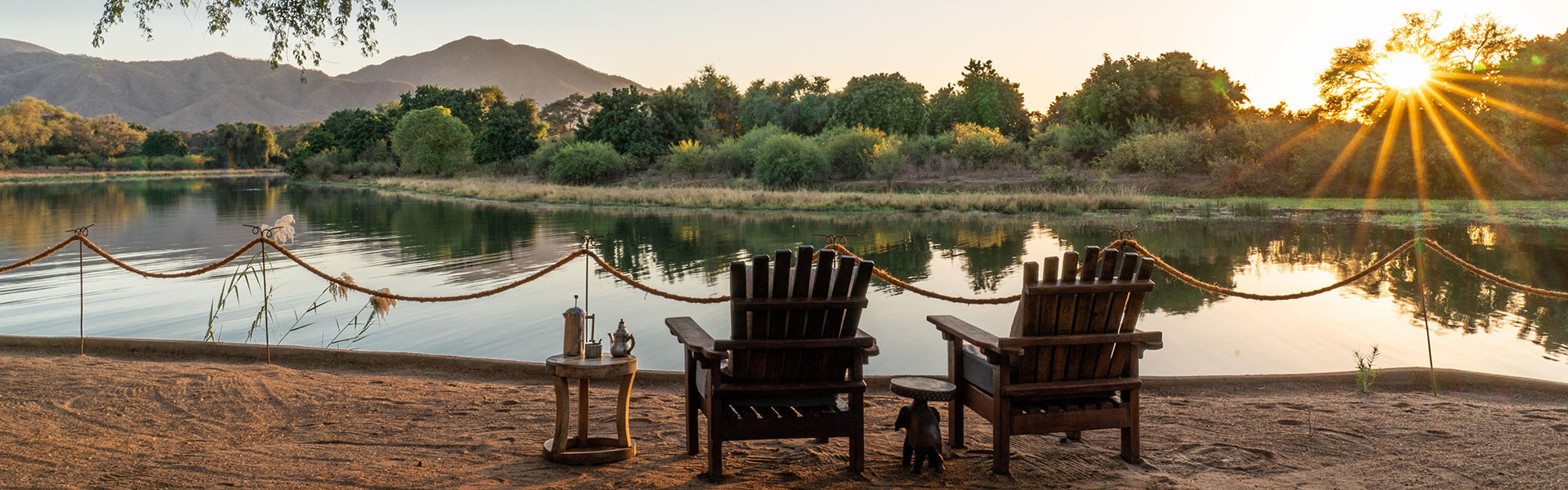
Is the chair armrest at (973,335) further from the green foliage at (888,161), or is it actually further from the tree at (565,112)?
the tree at (565,112)

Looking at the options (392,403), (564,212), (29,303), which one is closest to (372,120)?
(564,212)

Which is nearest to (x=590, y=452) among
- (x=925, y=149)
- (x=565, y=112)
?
(x=925, y=149)

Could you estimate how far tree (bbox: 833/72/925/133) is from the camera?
6912cm

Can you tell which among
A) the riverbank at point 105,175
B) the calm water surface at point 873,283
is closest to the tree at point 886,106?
the calm water surface at point 873,283

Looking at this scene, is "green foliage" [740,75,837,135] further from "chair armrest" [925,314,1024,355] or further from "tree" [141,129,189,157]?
"tree" [141,129,189,157]

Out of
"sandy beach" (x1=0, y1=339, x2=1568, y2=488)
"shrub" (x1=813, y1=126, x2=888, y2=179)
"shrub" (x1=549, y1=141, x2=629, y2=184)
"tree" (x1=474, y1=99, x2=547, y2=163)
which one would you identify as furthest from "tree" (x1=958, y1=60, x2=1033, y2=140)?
"sandy beach" (x1=0, y1=339, x2=1568, y2=488)

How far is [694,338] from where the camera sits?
4805mm

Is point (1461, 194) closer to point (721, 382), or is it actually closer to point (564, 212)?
point (564, 212)

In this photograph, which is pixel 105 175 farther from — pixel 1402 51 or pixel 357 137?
pixel 1402 51

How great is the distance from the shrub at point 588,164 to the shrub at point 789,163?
1173 centimetres

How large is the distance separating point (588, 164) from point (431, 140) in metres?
26.0

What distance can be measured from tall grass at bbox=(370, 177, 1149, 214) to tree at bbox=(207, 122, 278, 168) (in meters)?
82.1

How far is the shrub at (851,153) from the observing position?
50656 millimetres

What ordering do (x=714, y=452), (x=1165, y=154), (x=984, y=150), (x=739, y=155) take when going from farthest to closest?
(x=739, y=155) → (x=984, y=150) → (x=1165, y=154) → (x=714, y=452)
